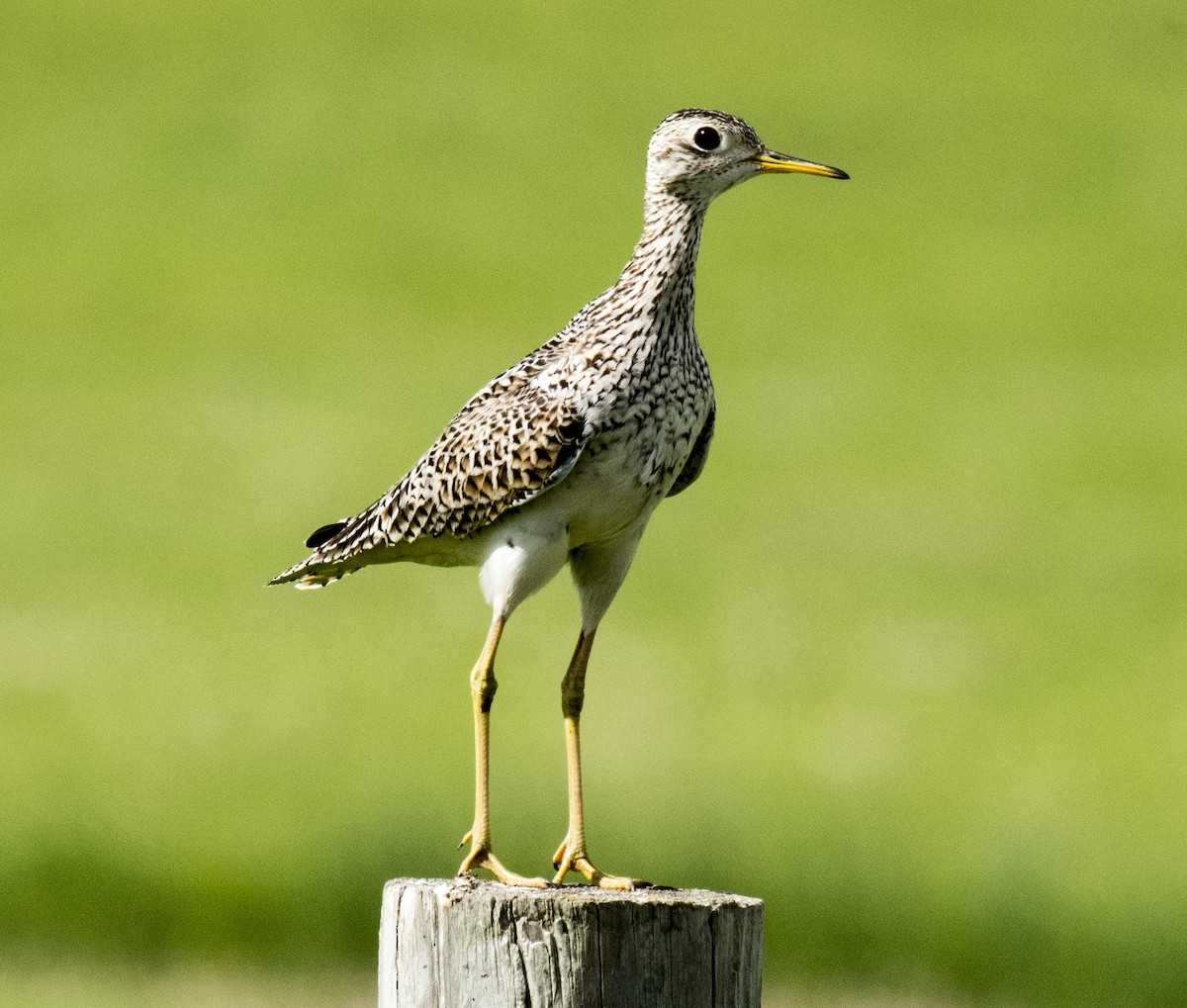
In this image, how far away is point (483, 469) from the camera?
5980mm

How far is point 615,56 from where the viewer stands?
35062 mm

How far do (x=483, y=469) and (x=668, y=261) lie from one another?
843 millimetres

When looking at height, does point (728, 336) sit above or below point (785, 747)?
above

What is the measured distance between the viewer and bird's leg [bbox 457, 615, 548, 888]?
580 cm

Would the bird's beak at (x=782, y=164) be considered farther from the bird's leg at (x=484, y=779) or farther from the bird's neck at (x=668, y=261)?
the bird's leg at (x=484, y=779)

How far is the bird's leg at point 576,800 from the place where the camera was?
5.95 metres

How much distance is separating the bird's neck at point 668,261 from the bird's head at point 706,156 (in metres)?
0.05

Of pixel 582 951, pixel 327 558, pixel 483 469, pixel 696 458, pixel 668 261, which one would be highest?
pixel 668 261

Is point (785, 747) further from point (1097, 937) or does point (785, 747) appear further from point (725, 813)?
point (1097, 937)

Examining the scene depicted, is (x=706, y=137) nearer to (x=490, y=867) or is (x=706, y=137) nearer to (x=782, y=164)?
(x=782, y=164)

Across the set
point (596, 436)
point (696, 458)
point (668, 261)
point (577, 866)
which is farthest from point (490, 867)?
point (668, 261)

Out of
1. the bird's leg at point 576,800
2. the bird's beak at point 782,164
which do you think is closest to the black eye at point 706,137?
the bird's beak at point 782,164

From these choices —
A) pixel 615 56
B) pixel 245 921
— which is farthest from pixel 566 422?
pixel 615 56

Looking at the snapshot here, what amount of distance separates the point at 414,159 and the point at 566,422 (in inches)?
1096
